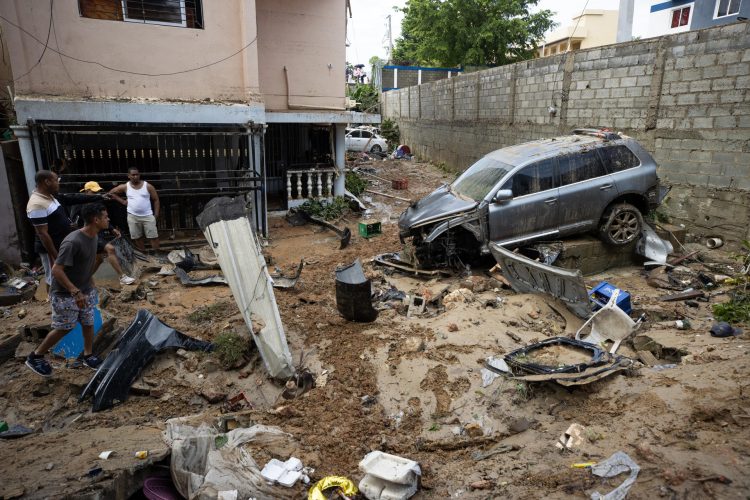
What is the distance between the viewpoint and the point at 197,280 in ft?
25.4

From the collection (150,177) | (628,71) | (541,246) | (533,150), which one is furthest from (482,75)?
(150,177)

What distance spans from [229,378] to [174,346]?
76 centimetres

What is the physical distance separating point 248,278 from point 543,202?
469cm

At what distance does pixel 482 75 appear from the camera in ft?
52.0

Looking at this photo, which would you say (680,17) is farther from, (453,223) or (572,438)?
(572,438)

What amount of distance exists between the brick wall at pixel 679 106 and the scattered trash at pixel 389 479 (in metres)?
7.61

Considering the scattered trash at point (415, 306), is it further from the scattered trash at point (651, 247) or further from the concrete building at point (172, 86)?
the concrete building at point (172, 86)

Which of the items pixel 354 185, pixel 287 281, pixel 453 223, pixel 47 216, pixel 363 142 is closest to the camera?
pixel 47 216

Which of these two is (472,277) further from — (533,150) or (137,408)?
(137,408)

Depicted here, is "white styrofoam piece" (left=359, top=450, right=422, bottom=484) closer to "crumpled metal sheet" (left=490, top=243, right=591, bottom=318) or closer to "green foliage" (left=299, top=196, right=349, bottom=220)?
"crumpled metal sheet" (left=490, top=243, right=591, bottom=318)

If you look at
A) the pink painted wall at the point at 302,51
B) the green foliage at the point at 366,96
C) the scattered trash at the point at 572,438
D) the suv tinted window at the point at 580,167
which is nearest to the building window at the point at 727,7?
the green foliage at the point at 366,96

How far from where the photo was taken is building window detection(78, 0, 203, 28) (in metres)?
8.39

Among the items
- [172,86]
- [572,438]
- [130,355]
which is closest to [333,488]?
[572,438]

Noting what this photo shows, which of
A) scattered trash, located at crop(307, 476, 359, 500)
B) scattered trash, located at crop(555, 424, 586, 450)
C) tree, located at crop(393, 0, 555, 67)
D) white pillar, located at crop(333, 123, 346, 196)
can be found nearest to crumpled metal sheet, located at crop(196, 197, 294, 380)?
scattered trash, located at crop(307, 476, 359, 500)
